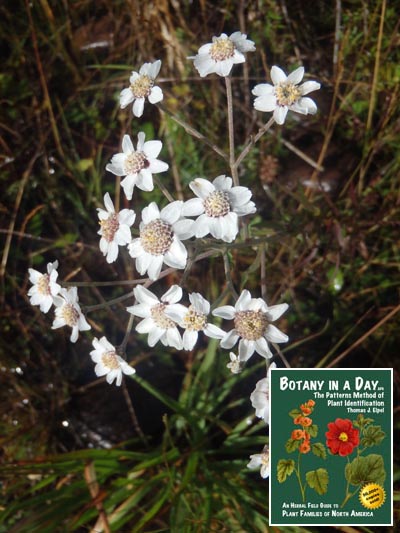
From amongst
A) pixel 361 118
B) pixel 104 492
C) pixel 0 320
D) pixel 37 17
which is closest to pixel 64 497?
pixel 104 492

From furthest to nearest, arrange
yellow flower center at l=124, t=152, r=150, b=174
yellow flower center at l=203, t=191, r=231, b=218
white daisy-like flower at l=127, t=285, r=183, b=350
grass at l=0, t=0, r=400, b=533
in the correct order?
1. grass at l=0, t=0, r=400, b=533
2. yellow flower center at l=124, t=152, r=150, b=174
3. white daisy-like flower at l=127, t=285, r=183, b=350
4. yellow flower center at l=203, t=191, r=231, b=218

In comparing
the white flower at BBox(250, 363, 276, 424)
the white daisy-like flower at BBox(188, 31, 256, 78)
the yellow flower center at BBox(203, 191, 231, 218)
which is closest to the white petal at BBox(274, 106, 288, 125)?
the white daisy-like flower at BBox(188, 31, 256, 78)

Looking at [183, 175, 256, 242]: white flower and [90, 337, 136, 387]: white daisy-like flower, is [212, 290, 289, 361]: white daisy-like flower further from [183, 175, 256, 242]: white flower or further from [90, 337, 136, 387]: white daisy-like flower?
[90, 337, 136, 387]: white daisy-like flower

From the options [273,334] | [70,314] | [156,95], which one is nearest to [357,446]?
[273,334]

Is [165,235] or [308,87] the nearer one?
[165,235]

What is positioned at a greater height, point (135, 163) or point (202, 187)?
point (135, 163)

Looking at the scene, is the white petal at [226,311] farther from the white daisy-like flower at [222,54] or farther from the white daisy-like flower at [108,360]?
the white daisy-like flower at [222,54]

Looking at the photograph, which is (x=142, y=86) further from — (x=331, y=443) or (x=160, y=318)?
(x=331, y=443)

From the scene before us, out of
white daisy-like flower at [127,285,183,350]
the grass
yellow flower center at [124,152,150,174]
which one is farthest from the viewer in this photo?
the grass
